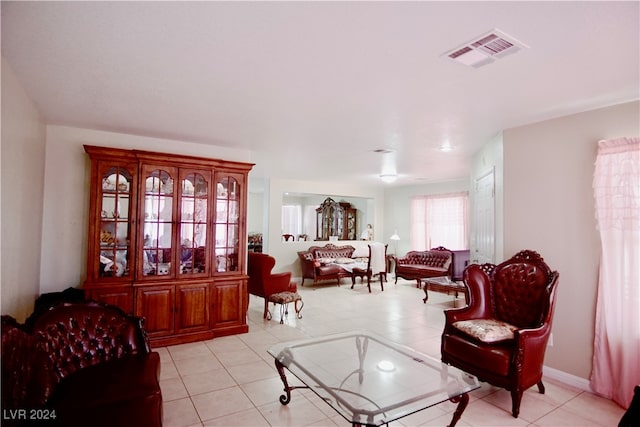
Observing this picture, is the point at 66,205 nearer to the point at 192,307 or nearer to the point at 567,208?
the point at 192,307

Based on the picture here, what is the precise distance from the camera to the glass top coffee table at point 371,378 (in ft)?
6.66

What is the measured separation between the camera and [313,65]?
7.59 feet

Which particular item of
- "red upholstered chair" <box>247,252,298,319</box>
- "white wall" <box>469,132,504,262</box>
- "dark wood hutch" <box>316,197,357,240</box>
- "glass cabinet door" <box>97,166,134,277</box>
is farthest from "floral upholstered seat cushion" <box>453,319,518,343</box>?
"dark wood hutch" <box>316,197,357,240</box>

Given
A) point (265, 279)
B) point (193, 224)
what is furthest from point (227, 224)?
point (265, 279)

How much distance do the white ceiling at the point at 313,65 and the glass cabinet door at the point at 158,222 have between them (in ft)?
1.91

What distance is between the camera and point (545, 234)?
3418 millimetres

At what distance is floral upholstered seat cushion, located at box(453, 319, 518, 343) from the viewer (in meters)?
2.90

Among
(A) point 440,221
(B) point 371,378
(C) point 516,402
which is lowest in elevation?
(C) point 516,402

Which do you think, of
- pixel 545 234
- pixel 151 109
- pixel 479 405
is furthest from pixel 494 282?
pixel 151 109

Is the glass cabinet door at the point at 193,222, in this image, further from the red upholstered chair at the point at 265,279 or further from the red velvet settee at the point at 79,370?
the red velvet settee at the point at 79,370

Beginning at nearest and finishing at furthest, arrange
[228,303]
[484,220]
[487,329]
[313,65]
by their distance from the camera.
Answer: [313,65]
[487,329]
[228,303]
[484,220]

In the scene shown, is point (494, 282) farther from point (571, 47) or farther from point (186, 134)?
point (186, 134)

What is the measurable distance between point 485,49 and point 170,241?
3729 millimetres

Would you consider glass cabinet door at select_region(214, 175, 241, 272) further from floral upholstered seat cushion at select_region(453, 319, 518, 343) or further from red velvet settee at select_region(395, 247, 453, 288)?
red velvet settee at select_region(395, 247, 453, 288)
